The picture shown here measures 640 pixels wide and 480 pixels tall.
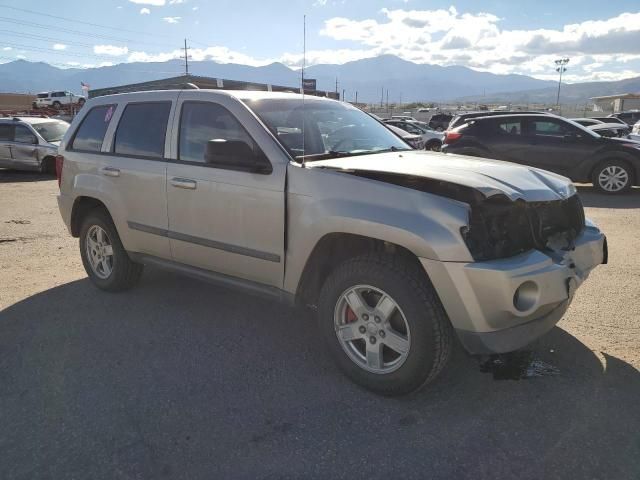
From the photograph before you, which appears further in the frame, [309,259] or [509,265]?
[309,259]

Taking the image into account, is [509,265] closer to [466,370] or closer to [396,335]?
[396,335]

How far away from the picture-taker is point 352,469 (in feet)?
8.25

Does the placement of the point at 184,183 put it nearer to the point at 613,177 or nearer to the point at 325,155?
the point at 325,155

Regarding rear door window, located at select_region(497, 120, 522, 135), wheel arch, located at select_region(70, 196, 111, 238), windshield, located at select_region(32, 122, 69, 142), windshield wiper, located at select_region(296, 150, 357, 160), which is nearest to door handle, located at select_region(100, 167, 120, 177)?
wheel arch, located at select_region(70, 196, 111, 238)

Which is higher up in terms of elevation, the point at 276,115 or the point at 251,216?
the point at 276,115

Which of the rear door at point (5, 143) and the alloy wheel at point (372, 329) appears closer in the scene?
the alloy wheel at point (372, 329)

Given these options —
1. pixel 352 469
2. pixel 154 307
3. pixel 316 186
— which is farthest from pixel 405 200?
pixel 154 307

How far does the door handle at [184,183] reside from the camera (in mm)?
3914

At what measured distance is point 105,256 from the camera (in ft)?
16.5

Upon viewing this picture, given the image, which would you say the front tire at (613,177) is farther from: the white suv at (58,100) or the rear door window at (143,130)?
the white suv at (58,100)

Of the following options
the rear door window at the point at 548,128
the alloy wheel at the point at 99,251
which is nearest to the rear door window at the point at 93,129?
the alloy wheel at the point at 99,251

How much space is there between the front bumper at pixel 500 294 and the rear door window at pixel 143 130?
8.51 ft

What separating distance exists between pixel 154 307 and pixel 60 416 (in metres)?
1.75

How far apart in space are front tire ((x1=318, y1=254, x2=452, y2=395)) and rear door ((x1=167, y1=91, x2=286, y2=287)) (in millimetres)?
520
